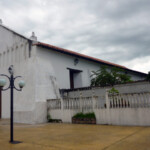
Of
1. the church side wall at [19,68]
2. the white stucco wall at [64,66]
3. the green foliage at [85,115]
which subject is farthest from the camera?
the white stucco wall at [64,66]

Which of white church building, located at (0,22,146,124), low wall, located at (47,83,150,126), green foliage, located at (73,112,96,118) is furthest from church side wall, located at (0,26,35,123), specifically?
green foliage, located at (73,112,96,118)

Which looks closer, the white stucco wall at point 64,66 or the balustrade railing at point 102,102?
the balustrade railing at point 102,102

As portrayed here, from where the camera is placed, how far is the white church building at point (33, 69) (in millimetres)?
11227

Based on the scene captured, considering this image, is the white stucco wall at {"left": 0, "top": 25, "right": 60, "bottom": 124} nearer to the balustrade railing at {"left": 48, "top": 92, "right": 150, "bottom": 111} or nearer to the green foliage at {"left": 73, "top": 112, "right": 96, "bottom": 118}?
the balustrade railing at {"left": 48, "top": 92, "right": 150, "bottom": 111}

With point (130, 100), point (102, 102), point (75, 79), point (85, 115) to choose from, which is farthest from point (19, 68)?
point (130, 100)

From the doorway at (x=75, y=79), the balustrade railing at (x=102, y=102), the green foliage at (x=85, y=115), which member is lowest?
the green foliage at (x=85, y=115)

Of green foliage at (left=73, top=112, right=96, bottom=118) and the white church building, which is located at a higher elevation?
the white church building

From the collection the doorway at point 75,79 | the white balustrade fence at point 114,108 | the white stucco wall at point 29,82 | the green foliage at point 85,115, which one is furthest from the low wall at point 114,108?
the doorway at point 75,79

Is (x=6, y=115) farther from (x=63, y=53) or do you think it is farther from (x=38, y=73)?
(x=63, y=53)

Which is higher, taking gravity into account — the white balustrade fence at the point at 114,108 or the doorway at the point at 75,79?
the doorway at the point at 75,79

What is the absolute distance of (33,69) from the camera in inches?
449

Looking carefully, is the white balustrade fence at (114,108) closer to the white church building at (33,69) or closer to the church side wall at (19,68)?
the white church building at (33,69)

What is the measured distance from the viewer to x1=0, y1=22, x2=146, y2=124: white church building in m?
11.2

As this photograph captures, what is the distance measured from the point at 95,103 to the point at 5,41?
9.06m
